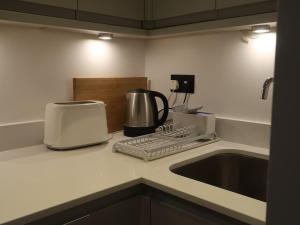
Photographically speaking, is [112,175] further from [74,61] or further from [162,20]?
[162,20]

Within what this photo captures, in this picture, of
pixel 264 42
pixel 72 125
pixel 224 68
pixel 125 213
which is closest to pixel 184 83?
pixel 224 68

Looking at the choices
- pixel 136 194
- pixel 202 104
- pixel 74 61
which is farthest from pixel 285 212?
pixel 74 61

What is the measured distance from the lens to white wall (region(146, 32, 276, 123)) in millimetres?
1441

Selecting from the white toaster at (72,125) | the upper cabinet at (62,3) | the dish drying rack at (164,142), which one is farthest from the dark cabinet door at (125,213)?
the upper cabinet at (62,3)

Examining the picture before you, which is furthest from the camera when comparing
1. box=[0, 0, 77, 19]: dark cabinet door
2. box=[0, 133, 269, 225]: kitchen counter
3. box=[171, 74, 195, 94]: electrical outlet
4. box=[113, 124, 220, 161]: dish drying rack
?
box=[171, 74, 195, 94]: electrical outlet

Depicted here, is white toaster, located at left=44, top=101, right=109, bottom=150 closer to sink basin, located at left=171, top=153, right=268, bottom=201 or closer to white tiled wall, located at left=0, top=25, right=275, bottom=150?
white tiled wall, located at left=0, top=25, right=275, bottom=150

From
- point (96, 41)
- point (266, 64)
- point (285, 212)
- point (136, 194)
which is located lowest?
point (136, 194)

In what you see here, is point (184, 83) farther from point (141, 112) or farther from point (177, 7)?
point (177, 7)

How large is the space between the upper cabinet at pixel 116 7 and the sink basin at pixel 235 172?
0.77 metres

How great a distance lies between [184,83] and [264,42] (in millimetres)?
496

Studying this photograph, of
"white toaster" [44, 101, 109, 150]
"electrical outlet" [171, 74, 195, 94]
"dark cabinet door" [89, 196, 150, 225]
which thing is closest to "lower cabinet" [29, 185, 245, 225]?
"dark cabinet door" [89, 196, 150, 225]

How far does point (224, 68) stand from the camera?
1578mm

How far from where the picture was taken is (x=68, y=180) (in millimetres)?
1035

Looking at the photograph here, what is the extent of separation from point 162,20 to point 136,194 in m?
0.89
